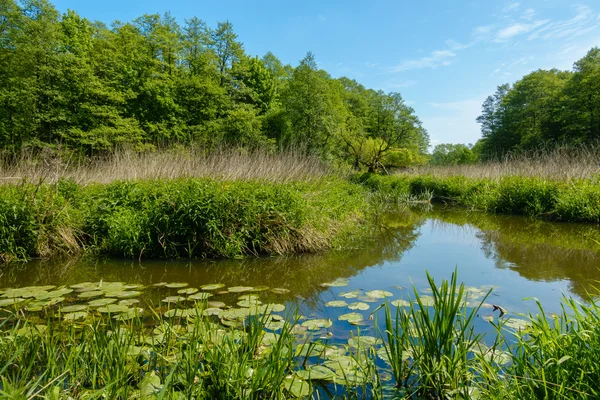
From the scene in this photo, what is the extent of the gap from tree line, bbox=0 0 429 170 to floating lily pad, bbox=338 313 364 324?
1302 centimetres

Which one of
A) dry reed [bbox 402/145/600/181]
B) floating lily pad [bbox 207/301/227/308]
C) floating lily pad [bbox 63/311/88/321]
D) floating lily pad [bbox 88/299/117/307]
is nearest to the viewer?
floating lily pad [bbox 63/311/88/321]

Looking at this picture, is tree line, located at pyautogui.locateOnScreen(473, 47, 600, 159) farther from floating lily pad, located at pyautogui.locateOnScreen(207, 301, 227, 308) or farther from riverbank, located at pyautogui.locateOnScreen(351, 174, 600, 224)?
floating lily pad, located at pyautogui.locateOnScreen(207, 301, 227, 308)

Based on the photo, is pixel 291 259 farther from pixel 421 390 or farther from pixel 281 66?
pixel 281 66

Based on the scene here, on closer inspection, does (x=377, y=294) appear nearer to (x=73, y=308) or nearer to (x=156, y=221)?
(x=73, y=308)

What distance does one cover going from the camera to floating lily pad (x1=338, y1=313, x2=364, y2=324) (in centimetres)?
333

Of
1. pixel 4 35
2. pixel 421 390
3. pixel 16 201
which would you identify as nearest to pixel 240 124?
pixel 4 35

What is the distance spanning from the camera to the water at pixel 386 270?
4254 mm

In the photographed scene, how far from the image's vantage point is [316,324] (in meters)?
3.17

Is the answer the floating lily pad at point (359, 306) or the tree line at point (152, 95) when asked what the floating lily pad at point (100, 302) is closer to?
the floating lily pad at point (359, 306)

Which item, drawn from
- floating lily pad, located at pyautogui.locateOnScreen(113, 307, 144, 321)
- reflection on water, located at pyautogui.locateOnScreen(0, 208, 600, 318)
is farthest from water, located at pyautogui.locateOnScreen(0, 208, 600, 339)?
floating lily pad, located at pyautogui.locateOnScreen(113, 307, 144, 321)

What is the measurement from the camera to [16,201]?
→ 19.5 ft

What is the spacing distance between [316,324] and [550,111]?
39303 mm

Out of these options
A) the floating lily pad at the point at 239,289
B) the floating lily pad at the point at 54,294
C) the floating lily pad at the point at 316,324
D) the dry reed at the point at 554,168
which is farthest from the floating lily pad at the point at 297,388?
the dry reed at the point at 554,168

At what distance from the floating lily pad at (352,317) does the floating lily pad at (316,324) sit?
22 cm
